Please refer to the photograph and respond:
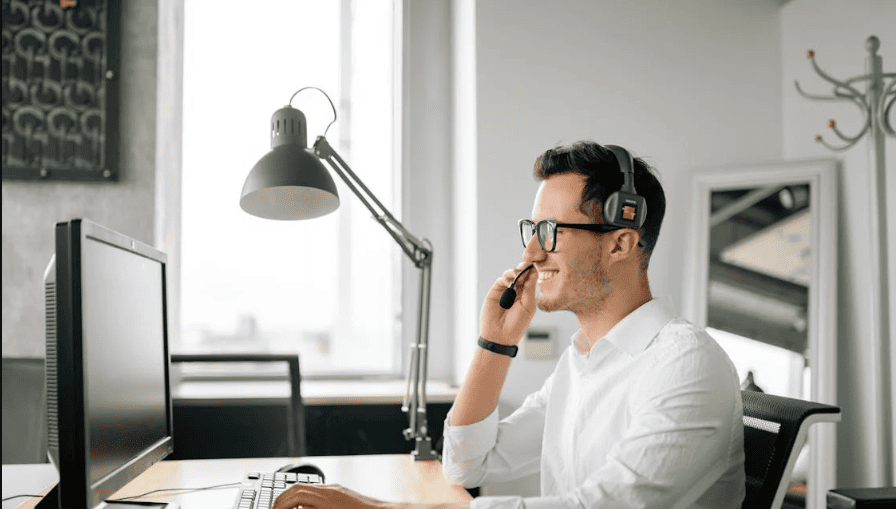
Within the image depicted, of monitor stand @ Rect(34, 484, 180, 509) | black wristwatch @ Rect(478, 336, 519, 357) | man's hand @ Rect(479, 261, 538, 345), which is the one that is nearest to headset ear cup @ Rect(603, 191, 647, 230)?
man's hand @ Rect(479, 261, 538, 345)

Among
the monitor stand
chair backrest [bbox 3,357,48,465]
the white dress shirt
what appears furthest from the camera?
chair backrest [bbox 3,357,48,465]

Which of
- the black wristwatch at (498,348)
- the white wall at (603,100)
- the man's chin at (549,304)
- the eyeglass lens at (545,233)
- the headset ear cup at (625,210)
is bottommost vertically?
the black wristwatch at (498,348)

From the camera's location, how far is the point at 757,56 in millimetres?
2836

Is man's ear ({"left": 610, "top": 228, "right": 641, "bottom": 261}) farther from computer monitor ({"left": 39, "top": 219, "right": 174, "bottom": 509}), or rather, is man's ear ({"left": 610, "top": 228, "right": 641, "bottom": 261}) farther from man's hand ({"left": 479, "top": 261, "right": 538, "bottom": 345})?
computer monitor ({"left": 39, "top": 219, "right": 174, "bottom": 509})

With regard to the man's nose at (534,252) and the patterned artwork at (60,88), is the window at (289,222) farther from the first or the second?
the man's nose at (534,252)

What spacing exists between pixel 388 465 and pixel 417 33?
2058 mm

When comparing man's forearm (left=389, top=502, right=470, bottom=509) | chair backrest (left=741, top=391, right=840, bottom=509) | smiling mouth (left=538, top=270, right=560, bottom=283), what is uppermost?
smiling mouth (left=538, top=270, right=560, bottom=283)

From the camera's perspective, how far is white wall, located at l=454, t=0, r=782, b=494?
2559 millimetres

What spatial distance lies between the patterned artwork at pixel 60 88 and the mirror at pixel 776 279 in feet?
7.86

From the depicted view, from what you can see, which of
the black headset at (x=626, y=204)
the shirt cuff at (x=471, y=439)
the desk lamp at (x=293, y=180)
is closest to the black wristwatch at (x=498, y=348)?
the shirt cuff at (x=471, y=439)

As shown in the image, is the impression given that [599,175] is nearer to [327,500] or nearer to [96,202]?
[327,500]

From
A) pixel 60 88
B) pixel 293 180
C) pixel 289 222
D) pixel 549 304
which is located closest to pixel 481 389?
pixel 549 304

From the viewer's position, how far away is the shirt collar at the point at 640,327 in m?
1.15

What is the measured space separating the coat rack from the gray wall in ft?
8.26
